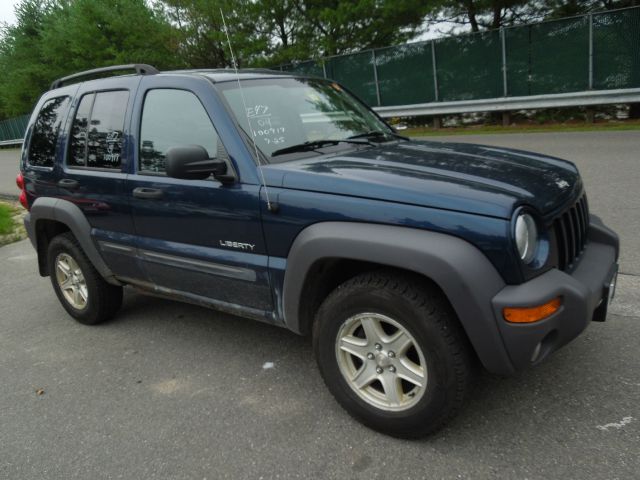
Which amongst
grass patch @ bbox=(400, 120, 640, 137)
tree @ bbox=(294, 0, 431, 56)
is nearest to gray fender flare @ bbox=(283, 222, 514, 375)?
grass patch @ bbox=(400, 120, 640, 137)

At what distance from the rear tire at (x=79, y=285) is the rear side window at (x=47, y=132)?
641 mm

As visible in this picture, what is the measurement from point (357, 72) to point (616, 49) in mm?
7701

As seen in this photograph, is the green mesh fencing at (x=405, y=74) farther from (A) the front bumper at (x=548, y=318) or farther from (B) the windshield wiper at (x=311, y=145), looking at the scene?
(A) the front bumper at (x=548, y=318)

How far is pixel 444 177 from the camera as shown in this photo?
103 inches

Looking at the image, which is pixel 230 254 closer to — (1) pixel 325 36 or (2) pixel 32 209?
(2) pixel 32 209

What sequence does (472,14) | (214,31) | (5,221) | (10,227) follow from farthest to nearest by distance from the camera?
(214,31), (472,14), (5,221), (10,227)

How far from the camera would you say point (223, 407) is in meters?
3.10

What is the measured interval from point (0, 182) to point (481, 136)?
13059 millimetres

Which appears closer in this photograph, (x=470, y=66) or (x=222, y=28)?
(x=470, y=66)

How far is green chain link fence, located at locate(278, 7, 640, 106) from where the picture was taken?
12.8 meters

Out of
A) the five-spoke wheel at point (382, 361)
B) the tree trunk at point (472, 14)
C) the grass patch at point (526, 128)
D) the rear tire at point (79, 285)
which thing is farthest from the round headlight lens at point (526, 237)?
the tree trunk at point (472, 14)

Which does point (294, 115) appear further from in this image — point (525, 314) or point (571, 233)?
point (525, 314)

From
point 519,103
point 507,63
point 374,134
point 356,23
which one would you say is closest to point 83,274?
point 374,134

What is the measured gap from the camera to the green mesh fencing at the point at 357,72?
1748 cm
